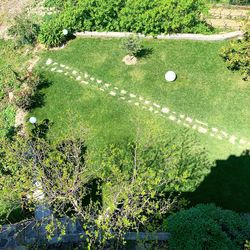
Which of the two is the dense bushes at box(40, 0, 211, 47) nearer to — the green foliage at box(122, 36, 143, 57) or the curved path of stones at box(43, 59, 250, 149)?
the green foliage at box(122, 36, 143, 57)

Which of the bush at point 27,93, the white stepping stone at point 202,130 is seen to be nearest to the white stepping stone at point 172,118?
the white stepping stone at point 202,130

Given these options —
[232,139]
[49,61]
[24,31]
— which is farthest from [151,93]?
[24,31]

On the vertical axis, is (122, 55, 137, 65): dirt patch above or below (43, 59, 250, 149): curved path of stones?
above

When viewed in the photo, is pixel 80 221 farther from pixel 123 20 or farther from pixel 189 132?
pixel 123 20

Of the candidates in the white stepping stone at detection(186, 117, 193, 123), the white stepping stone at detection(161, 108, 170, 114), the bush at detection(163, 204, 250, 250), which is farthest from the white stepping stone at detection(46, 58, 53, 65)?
the bush at detection(163, 204, 250, 250)

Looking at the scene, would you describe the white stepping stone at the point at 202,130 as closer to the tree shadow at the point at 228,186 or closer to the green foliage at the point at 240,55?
the tree shadow at the point at 228,186
